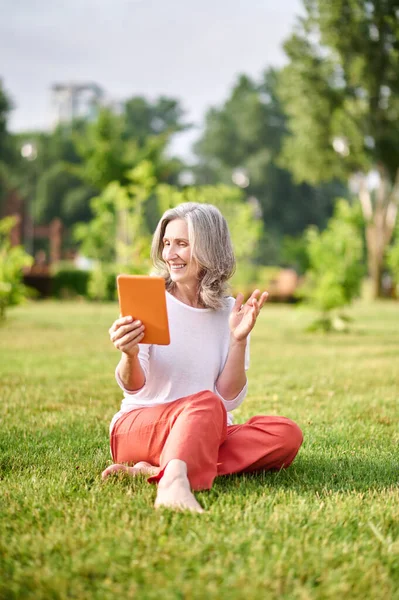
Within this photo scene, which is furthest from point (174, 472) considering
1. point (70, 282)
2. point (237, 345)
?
point (70, 282)

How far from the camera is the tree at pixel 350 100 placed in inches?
1046

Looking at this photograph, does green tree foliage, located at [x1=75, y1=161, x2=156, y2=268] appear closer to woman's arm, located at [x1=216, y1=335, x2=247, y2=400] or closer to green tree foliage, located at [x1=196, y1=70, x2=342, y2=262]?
woman's arm, located at [x1=216, y1=335, x2=247, y2=400]

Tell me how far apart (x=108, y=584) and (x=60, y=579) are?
15cm

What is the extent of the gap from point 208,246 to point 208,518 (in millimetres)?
1265

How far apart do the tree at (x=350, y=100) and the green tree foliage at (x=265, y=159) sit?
2237 centimetres

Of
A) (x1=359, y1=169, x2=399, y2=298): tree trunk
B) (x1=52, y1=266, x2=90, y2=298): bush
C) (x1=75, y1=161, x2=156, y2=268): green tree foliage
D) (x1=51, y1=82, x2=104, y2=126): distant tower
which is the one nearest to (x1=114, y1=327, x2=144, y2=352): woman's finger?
(x1=75, y1=161, x2=156, y2=268): green tree foliage

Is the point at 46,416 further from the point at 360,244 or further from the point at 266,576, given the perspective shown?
the point at 360,244

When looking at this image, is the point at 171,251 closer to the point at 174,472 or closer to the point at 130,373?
the point at 130,373

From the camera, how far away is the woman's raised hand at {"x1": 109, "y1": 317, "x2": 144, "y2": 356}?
10.4ft

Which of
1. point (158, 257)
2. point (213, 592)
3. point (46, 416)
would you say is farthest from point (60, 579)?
point (46, 416)

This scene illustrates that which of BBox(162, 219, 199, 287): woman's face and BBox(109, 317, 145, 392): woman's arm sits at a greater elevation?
BBox(162, 219, 199, 287): woman's face

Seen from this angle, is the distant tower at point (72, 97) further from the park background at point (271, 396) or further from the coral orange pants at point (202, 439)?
the coral orange pants at point (202, 439)

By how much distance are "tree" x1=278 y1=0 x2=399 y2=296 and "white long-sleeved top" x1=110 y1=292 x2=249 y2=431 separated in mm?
23702

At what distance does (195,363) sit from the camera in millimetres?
3520
